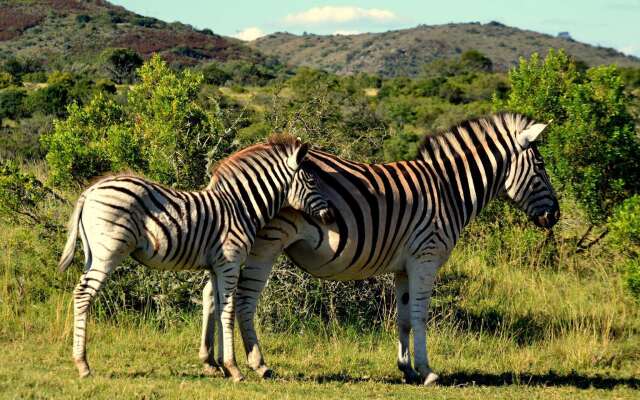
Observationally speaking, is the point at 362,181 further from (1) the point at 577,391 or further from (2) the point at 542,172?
(1) the point at 577,391

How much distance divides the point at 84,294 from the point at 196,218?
1.05 m

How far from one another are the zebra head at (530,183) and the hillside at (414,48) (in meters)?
96.2

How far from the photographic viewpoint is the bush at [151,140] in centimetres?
986

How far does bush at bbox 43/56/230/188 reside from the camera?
9.86 m

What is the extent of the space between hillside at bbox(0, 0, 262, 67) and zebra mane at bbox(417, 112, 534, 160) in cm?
4660

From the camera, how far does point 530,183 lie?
8062 millimetres

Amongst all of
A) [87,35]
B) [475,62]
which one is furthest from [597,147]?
[475,62]

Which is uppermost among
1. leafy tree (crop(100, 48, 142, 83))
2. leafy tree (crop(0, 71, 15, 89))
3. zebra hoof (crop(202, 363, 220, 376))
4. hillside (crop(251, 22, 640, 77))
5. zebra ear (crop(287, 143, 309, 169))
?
hillside (crop(251, 22, 640, 77))

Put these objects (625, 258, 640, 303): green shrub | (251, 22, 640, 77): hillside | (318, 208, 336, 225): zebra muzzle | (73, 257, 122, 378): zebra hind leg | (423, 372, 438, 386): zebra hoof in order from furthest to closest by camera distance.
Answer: (251, 22, 640, 77): hillside
(625, 258, 640, 303): green shrub
(423, 372, 438, 386): zebra hoof
(318, 208, 336, 225): zebra muzzle
(73, 257, 122, 378): zebra hind leg

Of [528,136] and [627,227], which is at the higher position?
[528,136]

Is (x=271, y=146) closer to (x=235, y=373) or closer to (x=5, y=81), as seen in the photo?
(x=235, y=373)

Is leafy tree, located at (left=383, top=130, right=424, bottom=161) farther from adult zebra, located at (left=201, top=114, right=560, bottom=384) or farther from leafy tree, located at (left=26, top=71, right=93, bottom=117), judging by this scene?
leafy tree, located at (left=26, top=71, right=93, bottom=117)

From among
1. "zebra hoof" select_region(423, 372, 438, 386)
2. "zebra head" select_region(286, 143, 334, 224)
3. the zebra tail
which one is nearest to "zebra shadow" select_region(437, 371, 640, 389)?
"zebra hoof" select_region(423, 372, 438, 386)

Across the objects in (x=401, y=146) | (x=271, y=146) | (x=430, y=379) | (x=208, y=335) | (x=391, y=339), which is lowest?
(x=430, y=379)
